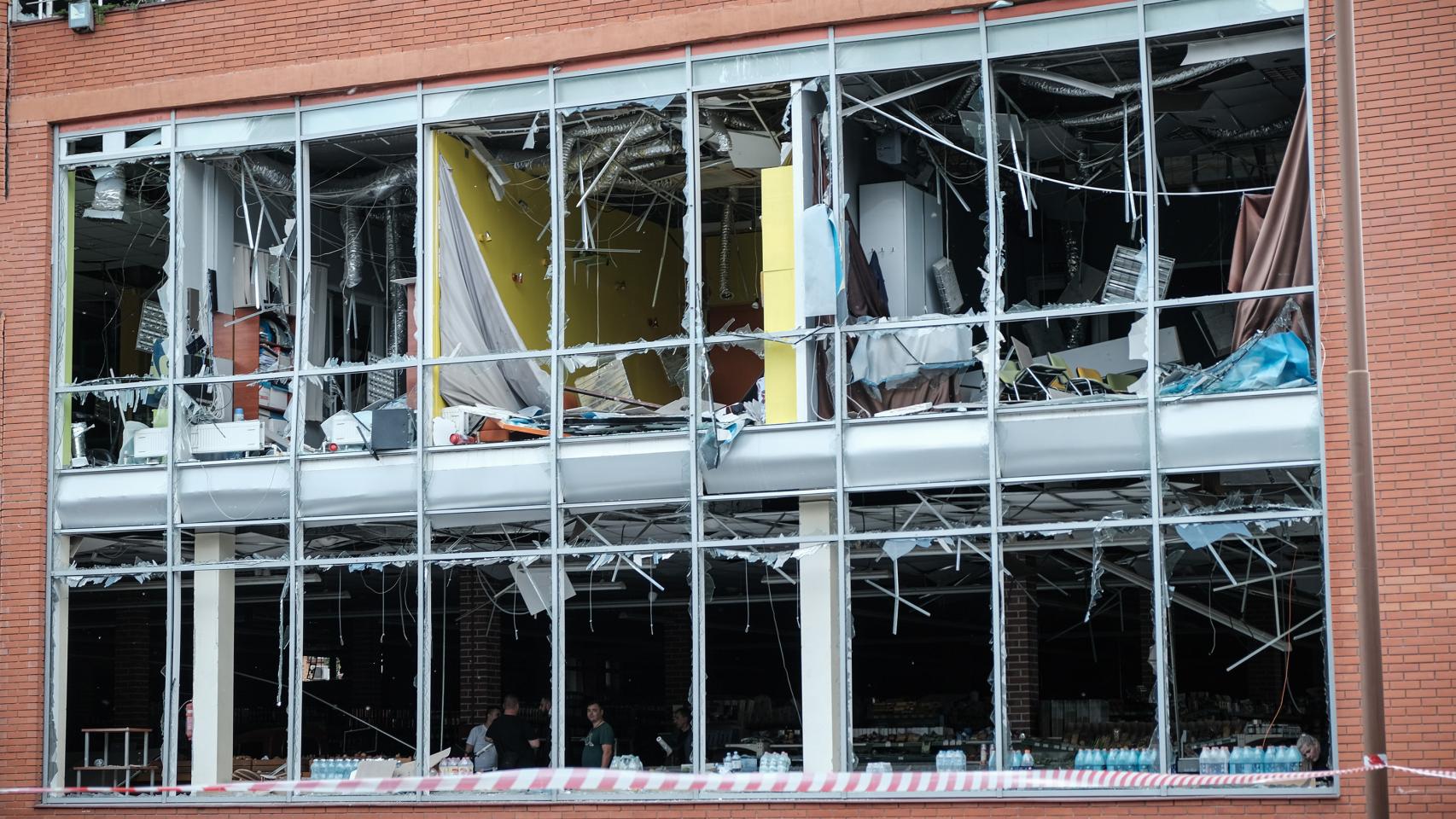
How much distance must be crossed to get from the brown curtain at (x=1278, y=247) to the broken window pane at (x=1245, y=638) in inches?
69.0

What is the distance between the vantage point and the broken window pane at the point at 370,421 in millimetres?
16094

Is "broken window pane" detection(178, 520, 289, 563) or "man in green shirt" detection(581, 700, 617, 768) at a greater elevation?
"broken window pane" detection(178, 520, 289, 563)

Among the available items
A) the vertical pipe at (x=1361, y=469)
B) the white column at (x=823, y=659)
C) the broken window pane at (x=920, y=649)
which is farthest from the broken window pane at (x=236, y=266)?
the vertical pipe at (x=1361, y=469)

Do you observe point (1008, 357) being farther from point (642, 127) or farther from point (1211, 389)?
point (642, 127)

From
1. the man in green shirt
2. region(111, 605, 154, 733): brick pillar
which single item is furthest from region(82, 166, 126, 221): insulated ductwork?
region(111, 605, 154, 733): brick pillar

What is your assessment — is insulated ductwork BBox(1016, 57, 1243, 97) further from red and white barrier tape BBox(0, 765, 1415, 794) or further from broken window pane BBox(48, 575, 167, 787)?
broken window pane BBox(48, 575, 167, 787)

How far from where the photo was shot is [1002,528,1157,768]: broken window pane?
54.2 ft

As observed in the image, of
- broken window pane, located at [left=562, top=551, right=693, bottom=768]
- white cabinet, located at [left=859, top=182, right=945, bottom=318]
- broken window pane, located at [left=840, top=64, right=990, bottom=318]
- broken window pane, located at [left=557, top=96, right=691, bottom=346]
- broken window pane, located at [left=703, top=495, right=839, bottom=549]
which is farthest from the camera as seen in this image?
broken window pane, located at [left=562, top=551, right=693, bottom=768]

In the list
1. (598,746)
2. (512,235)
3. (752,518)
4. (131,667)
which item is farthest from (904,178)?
(131,667)

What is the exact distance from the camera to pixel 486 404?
16828 mm

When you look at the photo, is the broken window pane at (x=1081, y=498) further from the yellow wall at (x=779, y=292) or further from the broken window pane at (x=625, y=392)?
the broken window pane at (x=625, y=392)

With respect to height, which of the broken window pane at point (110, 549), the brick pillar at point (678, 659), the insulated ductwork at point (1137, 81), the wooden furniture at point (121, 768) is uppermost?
the insulated ductwork at point (1137, 81)

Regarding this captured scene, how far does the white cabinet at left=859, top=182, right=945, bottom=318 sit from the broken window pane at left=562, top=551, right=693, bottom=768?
4.70 meters

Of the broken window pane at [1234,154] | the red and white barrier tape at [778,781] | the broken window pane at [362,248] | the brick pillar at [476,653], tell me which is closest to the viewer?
the red and white barrier tape at [778,781]
